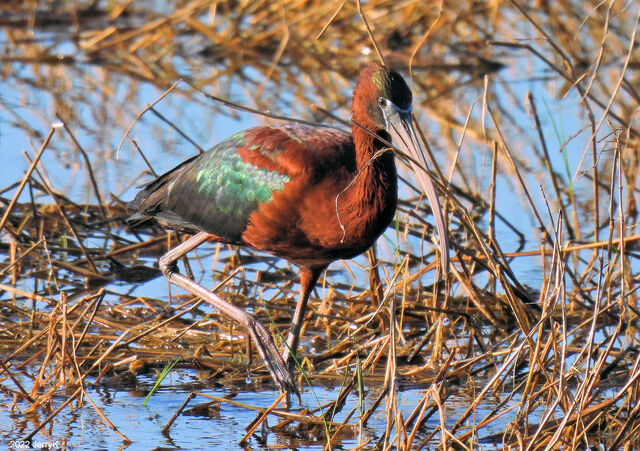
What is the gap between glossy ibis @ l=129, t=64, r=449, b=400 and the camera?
4785 mm

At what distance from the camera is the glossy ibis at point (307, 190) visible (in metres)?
4.79

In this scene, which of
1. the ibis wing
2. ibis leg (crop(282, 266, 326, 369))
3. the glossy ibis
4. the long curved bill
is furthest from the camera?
ibis leg (crop(282, 266, 326, 369))

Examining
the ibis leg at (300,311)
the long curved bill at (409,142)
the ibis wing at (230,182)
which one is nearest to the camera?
the long curved bill at (409,142)

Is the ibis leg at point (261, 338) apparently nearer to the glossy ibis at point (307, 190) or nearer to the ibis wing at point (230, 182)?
the glossy ibis at point (307, 190)

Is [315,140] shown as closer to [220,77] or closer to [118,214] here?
[118,214]

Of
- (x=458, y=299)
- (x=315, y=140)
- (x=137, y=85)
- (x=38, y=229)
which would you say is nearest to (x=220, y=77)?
(x=137, y=85)

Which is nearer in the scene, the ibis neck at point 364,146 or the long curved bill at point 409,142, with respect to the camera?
the long curved bill at point 409,142

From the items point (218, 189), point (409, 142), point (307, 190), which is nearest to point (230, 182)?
point (218, 189)

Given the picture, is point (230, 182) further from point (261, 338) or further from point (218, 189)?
point (261, 338)

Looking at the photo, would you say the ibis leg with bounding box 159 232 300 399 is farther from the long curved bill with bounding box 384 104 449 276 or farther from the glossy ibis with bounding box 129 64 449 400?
the long curved bill with bounding box 384 104 449 276

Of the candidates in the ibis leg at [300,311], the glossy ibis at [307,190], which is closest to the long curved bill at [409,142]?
the glossy ibis at [307,190]

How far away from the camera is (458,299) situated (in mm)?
6160

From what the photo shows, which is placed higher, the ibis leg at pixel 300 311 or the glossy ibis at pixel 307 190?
the glossy ibis at pixel 307 190

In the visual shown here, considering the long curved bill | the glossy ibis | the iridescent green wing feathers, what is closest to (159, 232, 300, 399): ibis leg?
the glossy ibis
